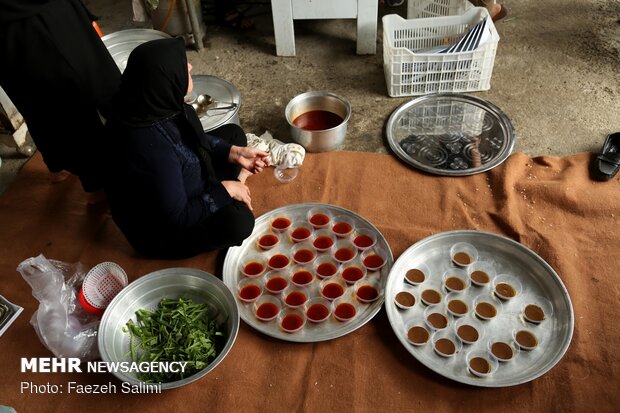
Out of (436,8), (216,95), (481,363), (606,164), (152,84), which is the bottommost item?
(481,363)

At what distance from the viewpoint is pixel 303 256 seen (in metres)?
2.00

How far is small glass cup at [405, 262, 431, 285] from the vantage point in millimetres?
1892

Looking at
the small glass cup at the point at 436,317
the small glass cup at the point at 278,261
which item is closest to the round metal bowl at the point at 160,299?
the small glass cup at the point at 278,261

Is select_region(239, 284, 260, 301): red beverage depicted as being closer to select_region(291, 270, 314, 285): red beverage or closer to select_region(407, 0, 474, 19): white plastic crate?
select_region(291, 270, 314, 285): red beverage

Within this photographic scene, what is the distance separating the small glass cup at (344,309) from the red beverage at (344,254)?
175mm

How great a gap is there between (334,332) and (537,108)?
5.71ft

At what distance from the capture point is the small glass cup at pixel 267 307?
1821mm

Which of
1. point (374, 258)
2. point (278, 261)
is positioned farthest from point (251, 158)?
point (374, 258)

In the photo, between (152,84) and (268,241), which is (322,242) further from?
(152,84)

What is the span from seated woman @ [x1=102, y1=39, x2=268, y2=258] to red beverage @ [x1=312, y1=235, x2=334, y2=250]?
10.7 inches

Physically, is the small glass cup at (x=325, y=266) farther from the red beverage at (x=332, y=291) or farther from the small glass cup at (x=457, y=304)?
the small glass cup at (x=457, y=304)

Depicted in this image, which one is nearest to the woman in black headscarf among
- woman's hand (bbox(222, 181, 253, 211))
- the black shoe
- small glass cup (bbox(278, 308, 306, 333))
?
woman's hand (bbox(222, 181, 253, 211))

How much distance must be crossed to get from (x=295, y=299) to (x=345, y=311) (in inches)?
7.5

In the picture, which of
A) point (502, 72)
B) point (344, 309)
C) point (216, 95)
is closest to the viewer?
point (344, 309)
